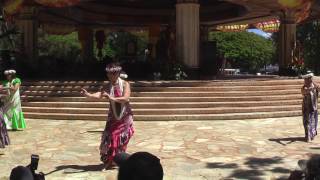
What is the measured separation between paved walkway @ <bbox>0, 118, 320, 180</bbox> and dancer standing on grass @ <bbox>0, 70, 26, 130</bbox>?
1.21 feet

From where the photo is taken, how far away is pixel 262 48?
61344 mm

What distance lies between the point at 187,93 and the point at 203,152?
5708mm

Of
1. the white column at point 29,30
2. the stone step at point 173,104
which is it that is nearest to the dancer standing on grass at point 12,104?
the stone step at point 173,104

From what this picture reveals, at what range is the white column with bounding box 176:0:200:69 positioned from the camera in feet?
56.3

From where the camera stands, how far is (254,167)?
7.37 metres

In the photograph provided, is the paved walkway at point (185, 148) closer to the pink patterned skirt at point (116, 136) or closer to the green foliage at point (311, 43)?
the pink patterned skirt at point (116, 136)

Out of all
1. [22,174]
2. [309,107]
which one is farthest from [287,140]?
[22,174]

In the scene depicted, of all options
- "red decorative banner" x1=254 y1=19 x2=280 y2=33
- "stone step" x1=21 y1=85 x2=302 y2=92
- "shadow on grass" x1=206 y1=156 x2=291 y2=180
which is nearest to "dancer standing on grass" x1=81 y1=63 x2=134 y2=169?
"shadow on grass" x1=206 y1=156 x2=291 y2=180

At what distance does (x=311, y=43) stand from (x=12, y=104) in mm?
33366

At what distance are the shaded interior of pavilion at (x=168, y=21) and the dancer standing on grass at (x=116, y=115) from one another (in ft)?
33.9

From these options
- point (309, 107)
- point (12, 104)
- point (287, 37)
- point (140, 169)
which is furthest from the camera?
point (287, 37)

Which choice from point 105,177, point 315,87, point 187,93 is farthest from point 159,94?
point 105,177

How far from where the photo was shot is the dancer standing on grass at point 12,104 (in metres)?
11.0

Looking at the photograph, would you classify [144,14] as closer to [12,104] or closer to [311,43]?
[12,104]
